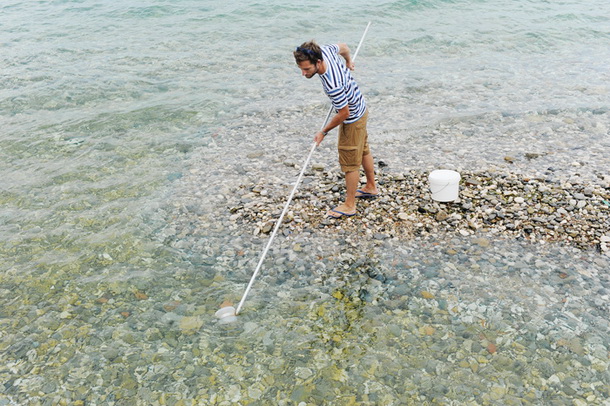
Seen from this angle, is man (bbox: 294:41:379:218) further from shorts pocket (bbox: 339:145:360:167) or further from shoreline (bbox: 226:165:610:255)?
shoreline (bbox: 226:165:610:255)

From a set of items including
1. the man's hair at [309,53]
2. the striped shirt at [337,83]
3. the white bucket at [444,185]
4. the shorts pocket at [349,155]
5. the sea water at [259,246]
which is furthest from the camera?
the white bucket at [444,185]

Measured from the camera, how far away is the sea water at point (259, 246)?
5.03 m

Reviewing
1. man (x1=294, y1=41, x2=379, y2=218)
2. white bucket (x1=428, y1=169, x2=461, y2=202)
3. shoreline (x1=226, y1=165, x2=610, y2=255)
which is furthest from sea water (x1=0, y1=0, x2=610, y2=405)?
man (x1=294, y1=41, x2=379, y2=218)

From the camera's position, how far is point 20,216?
25.8ft

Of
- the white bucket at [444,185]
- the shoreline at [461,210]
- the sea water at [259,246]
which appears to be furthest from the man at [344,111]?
the sea water at [259,246]

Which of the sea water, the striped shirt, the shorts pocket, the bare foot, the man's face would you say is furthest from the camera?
the bare foot

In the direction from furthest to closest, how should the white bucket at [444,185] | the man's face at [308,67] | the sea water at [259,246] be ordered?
the white bucket at [444,185], the man's face at [308,67], the sea water at [259,246]

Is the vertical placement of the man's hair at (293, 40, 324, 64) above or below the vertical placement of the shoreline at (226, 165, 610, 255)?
above

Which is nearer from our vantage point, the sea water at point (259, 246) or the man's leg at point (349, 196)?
the sea water at point (259, 246)

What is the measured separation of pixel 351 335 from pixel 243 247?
6.83ft

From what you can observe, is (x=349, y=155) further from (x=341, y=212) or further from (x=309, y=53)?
(x=309, y=53)

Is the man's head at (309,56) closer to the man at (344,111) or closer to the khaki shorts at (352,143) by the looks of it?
the man at (344,111)

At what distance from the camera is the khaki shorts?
22.3 ft

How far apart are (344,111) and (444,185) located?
183 cm
